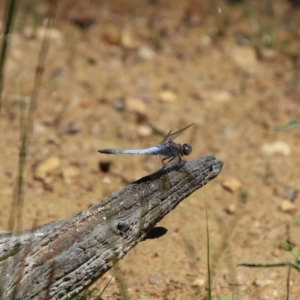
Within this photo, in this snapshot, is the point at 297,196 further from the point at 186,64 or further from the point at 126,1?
the point at 126,1

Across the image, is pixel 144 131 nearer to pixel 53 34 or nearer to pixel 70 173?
pixel 70 173

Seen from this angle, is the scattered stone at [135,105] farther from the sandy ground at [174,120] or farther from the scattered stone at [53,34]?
the scattered stone at [53,34]

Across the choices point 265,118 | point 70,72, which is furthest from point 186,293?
point 70,72

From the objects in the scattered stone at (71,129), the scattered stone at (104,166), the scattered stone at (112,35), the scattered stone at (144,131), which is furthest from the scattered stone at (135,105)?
the scattered stone at (112,35)

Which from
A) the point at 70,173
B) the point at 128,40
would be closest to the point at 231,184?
the point at 70,173

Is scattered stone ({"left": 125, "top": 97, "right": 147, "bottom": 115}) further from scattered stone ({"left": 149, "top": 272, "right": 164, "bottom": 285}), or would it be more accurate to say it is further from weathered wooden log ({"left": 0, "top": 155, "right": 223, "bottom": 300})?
weathered wooden log ({"left": 0, "top": 155, "right": 223, "bottom": 300})

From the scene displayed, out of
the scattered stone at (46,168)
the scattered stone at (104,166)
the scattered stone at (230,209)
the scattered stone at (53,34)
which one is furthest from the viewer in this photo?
the scattered stone at (53,34)

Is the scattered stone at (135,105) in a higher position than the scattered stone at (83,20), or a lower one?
lower
